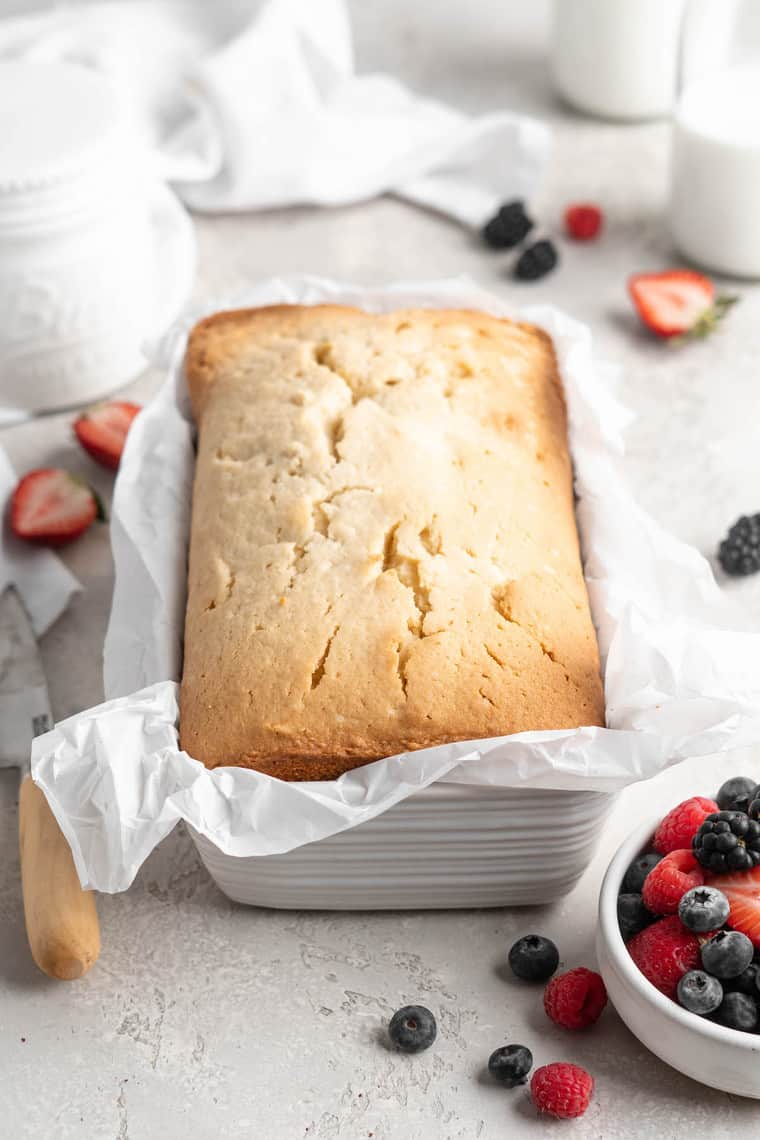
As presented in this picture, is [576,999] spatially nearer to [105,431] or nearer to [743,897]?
[743,897]

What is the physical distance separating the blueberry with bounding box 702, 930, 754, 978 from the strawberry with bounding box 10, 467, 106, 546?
1.34 meters

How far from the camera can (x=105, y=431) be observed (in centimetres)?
251

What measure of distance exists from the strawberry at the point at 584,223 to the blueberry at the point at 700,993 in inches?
79.4

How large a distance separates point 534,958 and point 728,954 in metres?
0.29

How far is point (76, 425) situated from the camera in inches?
99.1

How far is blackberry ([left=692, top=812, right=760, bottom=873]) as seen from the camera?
1.47 m

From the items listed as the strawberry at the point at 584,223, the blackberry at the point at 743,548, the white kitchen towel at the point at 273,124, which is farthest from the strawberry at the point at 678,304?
the blackberry at the point at 743,548

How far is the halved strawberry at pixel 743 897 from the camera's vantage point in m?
1.45

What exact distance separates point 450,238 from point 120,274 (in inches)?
33.7

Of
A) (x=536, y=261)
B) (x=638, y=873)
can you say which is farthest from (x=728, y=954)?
(x=536, y=261)

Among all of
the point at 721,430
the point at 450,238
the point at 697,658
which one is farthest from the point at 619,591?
the point at 450,238

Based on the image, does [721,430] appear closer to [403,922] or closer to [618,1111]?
[403,922]

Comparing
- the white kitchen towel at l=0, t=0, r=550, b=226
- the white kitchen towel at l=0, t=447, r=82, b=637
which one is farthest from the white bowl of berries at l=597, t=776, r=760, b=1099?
the white kitchen towel at l=0, t=0, r=550, b=226

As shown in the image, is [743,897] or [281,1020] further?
[281,1020]
